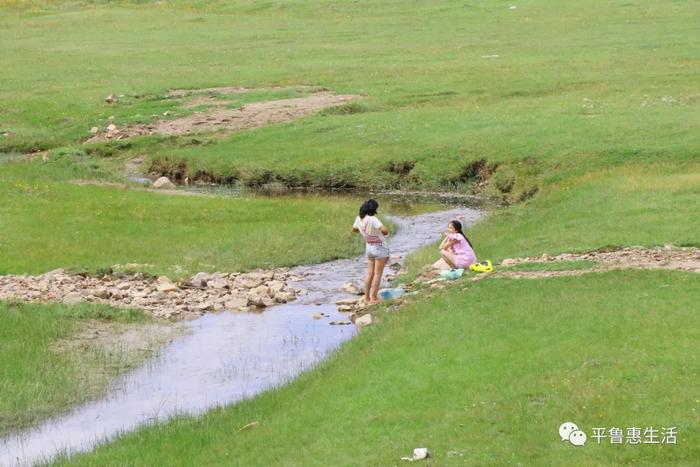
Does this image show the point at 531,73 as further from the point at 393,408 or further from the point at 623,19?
the point at 393,408

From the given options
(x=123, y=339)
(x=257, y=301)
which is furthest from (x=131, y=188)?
(x=123, y=339)

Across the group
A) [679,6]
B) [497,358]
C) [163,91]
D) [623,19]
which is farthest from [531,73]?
[497,358]

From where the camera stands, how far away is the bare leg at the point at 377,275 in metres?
24.6

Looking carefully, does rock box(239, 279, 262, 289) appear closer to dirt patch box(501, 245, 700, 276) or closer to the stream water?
the stream water

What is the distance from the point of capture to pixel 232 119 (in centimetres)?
5031

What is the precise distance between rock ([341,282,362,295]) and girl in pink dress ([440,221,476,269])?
257 cm

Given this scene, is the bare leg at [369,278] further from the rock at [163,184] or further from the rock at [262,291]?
the rock at [163,184]

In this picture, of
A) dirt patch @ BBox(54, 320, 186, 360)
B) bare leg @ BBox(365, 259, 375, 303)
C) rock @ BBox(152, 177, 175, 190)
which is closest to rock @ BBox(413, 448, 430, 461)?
dirt patch @ BBox(54, 320, 186, 360)

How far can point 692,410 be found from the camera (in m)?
15.2

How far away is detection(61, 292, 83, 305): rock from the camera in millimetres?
25297

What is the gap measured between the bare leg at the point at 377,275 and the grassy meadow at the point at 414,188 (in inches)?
66.2

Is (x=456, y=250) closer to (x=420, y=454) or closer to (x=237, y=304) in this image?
(x=237, y=304)

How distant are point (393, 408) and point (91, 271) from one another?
13303 mm

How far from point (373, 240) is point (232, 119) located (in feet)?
87.7
